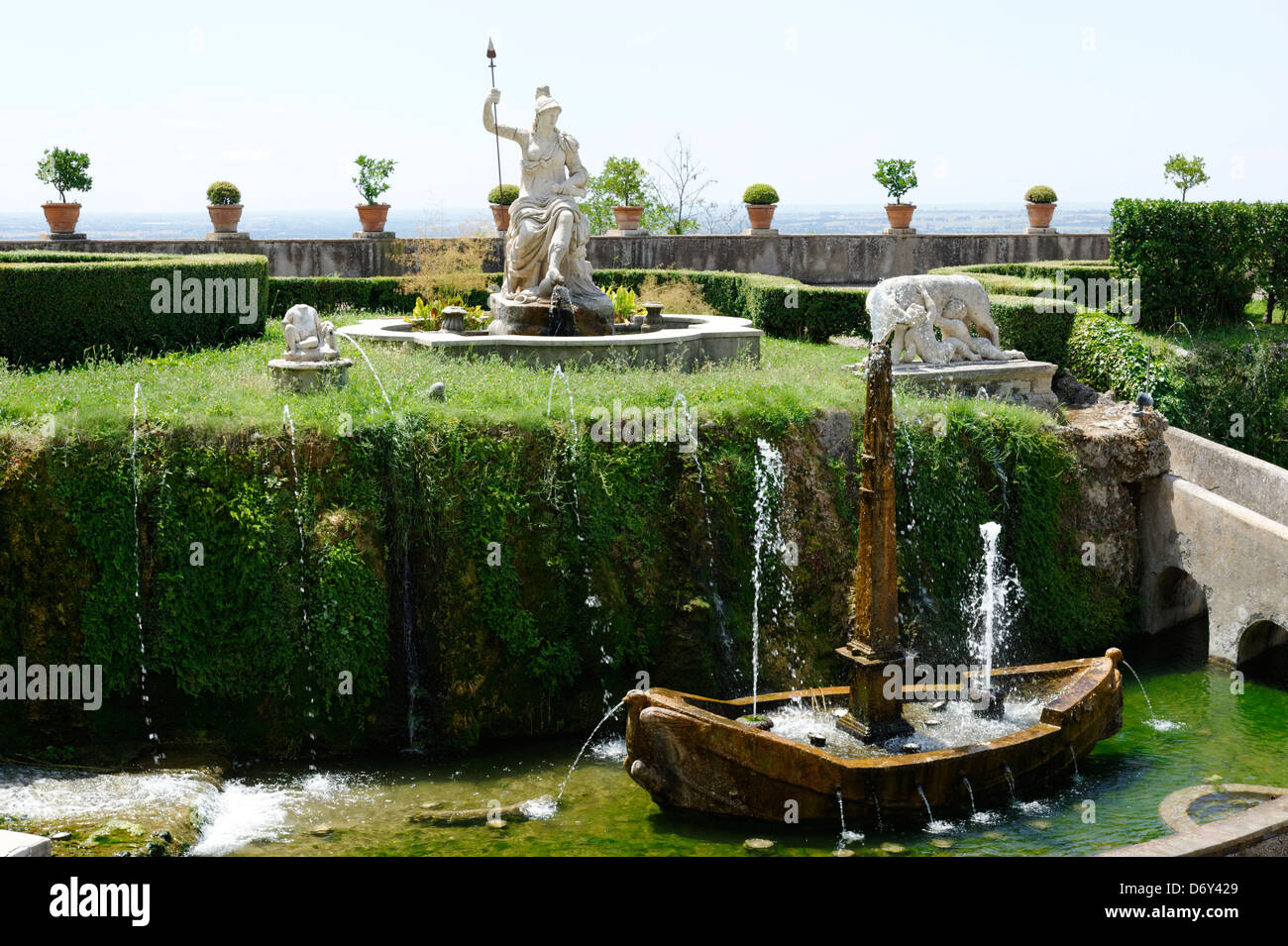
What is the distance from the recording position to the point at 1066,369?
16953 mm

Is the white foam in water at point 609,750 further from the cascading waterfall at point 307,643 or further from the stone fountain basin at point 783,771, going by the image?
the cascading waterfall at point 307,643

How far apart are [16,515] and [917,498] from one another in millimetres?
8258

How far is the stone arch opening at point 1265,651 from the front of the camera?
12.9m

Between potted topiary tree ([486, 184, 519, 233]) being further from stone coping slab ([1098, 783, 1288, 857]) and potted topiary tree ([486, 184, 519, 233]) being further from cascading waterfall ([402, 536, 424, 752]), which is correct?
stone coping slab ([1098, 783, 1288, 857])

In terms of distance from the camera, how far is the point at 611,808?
9.16 meters

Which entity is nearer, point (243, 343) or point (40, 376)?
point (40, 376)

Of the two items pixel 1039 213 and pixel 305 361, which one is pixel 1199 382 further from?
pixel 1039 213

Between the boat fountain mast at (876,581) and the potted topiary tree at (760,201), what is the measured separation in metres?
17.8

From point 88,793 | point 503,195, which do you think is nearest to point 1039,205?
point 503,195

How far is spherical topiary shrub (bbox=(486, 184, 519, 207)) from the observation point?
1022 inches

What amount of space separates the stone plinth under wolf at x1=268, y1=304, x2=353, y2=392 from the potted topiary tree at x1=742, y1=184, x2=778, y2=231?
15.7 metres

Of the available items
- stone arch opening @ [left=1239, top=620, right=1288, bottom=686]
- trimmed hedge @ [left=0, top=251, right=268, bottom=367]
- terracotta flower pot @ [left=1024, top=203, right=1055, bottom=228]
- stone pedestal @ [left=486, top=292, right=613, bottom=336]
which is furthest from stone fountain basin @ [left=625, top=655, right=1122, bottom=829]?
terracotta flower pot @ [left=1024, top=203, right=1055, bottom=228]
